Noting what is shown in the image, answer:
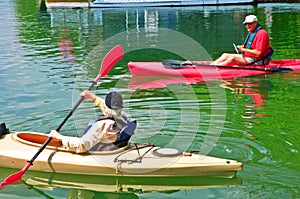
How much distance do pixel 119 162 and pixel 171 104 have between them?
3616 mm

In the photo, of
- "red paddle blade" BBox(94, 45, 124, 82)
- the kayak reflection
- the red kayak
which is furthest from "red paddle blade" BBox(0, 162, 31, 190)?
the red kayak

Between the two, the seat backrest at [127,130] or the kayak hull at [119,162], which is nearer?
the kayak hull at [119,162]

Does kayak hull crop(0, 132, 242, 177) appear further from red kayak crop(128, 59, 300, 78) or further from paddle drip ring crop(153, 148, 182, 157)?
red kayak crop(128, 59, 300, 78)

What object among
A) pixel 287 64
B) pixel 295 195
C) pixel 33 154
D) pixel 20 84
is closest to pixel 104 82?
pixel 20 84

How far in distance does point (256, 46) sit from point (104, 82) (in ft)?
12.5

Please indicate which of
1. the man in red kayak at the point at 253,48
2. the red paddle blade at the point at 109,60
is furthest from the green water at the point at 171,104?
the red paddle blade at the point at 109,60

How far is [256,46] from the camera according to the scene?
11.5 m

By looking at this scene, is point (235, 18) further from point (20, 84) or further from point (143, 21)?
point (20, 84)

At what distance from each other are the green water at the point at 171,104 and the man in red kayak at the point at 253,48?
1.55ft

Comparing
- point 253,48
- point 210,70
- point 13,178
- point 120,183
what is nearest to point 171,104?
point 210,70

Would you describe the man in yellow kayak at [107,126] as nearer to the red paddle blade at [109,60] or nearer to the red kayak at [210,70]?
the red paddle blade at [109,60]

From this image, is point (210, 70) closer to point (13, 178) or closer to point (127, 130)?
point (127, 130)

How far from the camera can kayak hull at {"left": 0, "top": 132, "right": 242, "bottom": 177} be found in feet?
20.4

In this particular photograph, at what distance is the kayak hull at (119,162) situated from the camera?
621 cm
